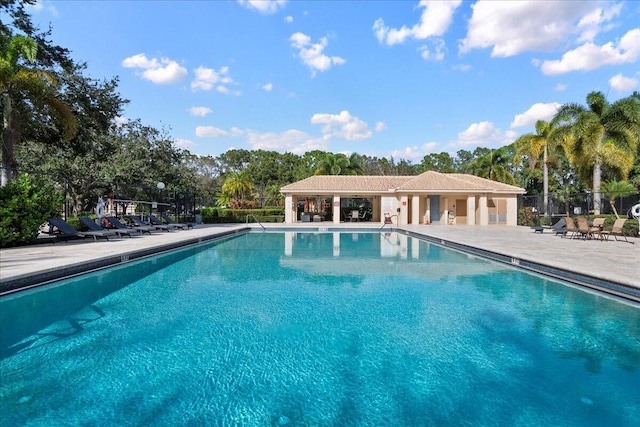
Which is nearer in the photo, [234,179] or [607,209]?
[607,209]

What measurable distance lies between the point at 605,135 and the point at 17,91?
28.3 m

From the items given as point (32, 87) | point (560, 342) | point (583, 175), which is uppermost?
point (32, 87)

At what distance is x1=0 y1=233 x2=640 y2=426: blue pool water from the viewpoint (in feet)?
10.0

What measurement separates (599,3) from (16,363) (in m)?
21.7

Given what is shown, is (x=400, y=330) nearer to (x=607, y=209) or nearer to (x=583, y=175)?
(x=607, y=209)

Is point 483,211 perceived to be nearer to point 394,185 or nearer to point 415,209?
point 415,209

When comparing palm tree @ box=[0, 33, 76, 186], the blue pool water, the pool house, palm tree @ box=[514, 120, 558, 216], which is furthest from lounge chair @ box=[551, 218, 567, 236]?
palm tree @ box=[0, 33, 76, 186]

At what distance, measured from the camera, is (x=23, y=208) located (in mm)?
11078

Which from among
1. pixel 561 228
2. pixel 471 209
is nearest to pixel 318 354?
pixel 561 228

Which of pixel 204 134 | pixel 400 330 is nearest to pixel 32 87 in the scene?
pixel 400 330

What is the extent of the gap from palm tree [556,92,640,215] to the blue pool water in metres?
17.1

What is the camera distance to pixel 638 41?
718 inches

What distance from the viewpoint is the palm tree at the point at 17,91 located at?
11.6 meters

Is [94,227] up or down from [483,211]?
down
